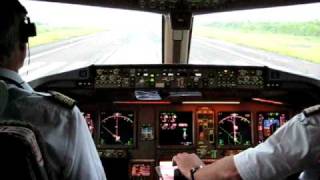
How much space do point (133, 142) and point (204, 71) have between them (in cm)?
88

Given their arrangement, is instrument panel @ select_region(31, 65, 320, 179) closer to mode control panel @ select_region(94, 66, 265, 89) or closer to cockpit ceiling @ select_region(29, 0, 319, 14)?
mode control panel @ select_region(94, 66, 265, 89)

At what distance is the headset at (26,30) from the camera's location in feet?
5.08

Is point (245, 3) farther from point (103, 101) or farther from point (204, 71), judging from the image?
point (103, 101)

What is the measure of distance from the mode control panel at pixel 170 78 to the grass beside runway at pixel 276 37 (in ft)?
2.15

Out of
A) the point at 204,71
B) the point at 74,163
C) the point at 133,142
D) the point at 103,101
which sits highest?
the point at 74,163

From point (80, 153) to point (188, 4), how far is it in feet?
8.26

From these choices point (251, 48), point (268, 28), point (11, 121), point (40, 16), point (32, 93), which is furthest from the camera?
point (251, 48)

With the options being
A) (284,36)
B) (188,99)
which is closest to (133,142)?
(188,99)

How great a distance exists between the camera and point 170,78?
13.4 ft

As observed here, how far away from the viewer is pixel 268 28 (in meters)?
4.66

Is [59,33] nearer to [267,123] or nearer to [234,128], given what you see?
[234,128]

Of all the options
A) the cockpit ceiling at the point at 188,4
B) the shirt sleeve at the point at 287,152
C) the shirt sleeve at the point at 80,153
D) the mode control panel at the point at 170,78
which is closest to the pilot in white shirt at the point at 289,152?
the shirt sleeve at the point at 287,152

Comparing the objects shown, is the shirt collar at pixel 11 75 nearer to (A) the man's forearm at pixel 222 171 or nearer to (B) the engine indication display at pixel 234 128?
(A) the man's forearm at pixel 222 171

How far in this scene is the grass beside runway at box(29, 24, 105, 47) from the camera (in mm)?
4430
